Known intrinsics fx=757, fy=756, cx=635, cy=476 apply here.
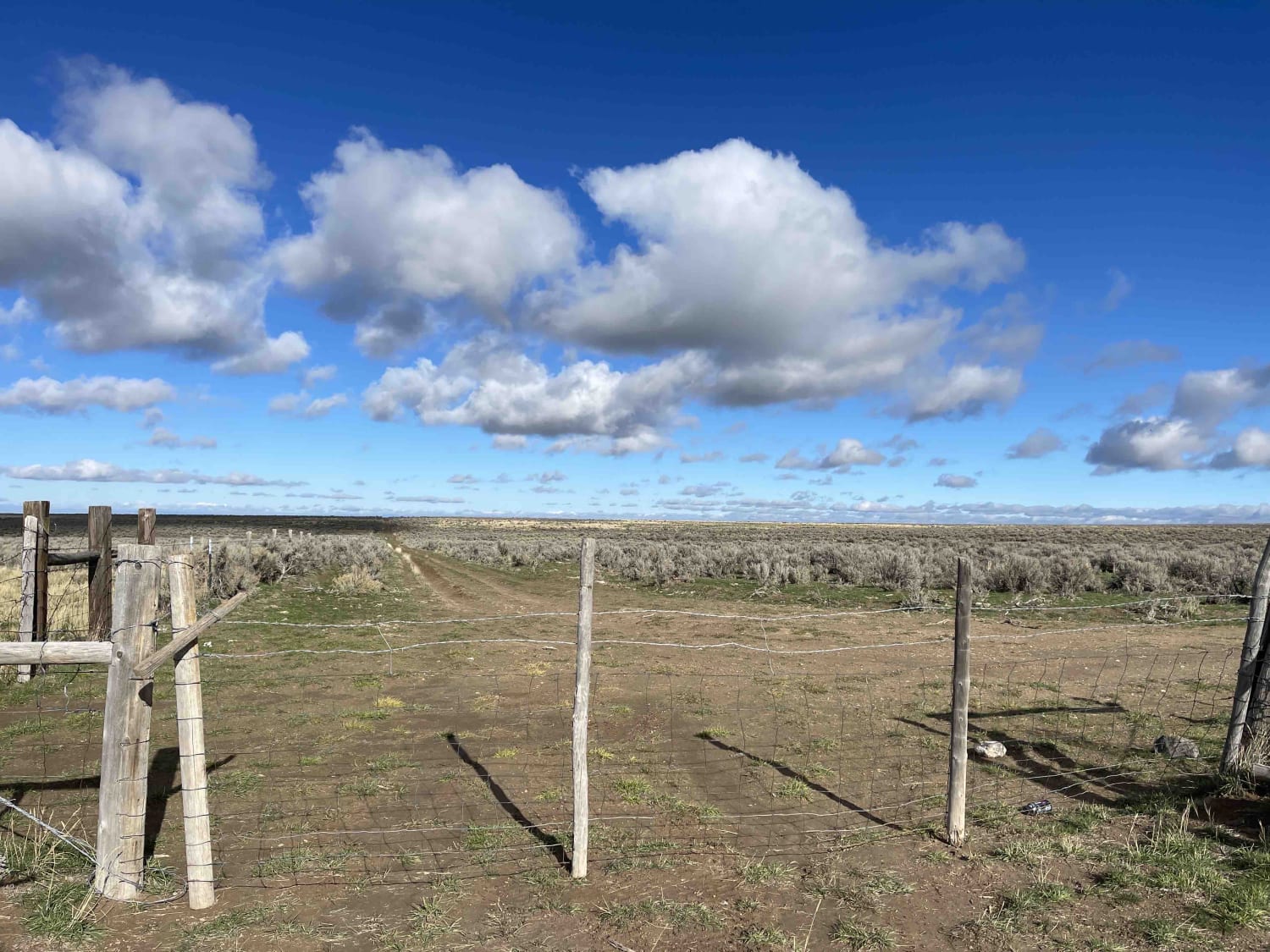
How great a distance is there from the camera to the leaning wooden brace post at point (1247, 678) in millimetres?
6715

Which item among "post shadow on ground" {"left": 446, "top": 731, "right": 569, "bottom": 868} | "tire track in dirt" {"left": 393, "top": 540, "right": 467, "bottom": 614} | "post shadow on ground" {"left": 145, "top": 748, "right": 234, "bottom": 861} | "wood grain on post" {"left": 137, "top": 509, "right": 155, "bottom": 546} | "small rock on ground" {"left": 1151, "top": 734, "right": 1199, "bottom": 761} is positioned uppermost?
"wood grain on post" {"left": 137, "top": 509, "right": 155, "bottom": 546}

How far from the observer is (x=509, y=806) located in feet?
22.0

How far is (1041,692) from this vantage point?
36.0 feet

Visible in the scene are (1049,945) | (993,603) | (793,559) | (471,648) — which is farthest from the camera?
(793,559)

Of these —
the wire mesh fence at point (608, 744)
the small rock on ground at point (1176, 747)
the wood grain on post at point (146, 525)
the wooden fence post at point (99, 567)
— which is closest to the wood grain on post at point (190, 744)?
the wire mesh fence at point (608, 744)

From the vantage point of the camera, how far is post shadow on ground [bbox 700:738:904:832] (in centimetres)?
637

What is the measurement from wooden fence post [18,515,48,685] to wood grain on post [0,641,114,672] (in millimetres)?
6983

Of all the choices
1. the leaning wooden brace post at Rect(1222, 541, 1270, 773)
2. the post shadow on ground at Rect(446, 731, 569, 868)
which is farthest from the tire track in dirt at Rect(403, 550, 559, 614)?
the leaning wooden brace post at Rect(1222, 541, 1270, 773)

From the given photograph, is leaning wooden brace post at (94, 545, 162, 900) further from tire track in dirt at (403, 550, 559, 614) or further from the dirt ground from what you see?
tire track in dirt at (403, 550, 559, 614)

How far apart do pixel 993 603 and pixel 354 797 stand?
60.0 feet

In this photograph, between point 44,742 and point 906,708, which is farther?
point 906,708

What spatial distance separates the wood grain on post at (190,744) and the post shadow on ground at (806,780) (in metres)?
4.98

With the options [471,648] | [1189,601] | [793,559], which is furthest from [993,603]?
[471,648]

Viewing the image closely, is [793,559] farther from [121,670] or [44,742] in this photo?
[121,670]
